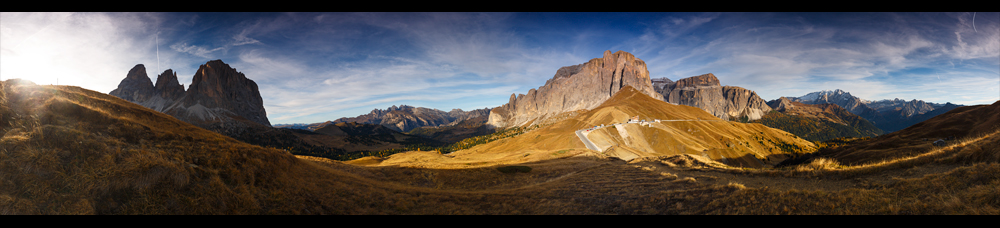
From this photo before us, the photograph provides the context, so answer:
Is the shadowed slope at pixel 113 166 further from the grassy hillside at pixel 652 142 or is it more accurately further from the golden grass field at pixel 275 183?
the grassy hillside at pixel 652 142

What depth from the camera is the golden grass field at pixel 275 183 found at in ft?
27.0

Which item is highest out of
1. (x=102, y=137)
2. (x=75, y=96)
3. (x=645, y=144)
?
(x=75, y=96)

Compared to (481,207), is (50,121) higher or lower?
higher

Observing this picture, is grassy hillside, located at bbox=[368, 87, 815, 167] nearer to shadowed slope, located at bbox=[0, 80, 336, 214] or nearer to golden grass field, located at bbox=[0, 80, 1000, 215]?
golden grass field, located at bbox=[0, 80, 1000, 215]

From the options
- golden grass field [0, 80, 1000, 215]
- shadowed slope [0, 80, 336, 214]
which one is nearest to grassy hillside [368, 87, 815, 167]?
golden grass field [0, 80, 1000, 215]

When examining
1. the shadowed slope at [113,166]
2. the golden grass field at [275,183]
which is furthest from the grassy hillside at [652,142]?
the shadowed slope at [113,166]

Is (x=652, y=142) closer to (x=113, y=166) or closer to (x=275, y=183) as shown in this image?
(x=275, y=183)

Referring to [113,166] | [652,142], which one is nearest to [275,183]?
[113,166]

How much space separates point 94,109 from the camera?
13.0 meters

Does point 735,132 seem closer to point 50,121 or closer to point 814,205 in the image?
point 814,205

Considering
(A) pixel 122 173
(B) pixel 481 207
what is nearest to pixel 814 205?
(B) pixel 481 207

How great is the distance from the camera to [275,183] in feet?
44.4

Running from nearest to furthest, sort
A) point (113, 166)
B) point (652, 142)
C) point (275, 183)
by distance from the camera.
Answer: point (113, 166), point (275, 183), point (652, 142)
